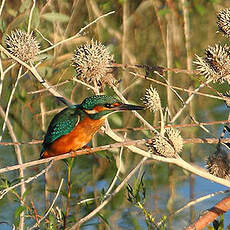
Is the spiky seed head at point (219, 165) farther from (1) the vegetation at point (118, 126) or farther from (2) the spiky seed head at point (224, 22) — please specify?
(2) the spiky seed head at point (224, 22)

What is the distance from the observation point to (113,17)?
7.54 m

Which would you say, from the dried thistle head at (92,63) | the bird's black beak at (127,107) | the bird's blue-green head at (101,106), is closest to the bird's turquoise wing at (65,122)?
the bird's blue-green head at (101,106)

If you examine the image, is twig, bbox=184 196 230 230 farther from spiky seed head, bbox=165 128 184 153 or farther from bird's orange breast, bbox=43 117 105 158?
bird's orange breast, bbox=43 117 105 158

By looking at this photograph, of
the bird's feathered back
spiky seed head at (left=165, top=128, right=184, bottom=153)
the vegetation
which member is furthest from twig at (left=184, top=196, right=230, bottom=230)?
the bird's feathered back

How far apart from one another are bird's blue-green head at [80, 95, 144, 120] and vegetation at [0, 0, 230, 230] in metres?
0.09

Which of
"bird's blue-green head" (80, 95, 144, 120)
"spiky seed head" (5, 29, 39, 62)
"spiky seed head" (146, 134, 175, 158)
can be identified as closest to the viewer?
"spiky seed head" (146, 134, 175, 158)

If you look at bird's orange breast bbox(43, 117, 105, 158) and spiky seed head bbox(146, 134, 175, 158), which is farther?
bird's orange breast bbox(43, 117, 105, 158)

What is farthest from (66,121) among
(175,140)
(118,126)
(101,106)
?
(118,126)

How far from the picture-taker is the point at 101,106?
10.9 feet

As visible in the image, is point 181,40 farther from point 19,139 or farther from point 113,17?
point 19,139

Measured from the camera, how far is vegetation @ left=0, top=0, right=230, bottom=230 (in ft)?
9.48

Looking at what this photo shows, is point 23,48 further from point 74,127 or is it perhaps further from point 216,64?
point 216,64

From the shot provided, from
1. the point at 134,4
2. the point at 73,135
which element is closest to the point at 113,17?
the point at 134,4

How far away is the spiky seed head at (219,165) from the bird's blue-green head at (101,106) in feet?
1.44
